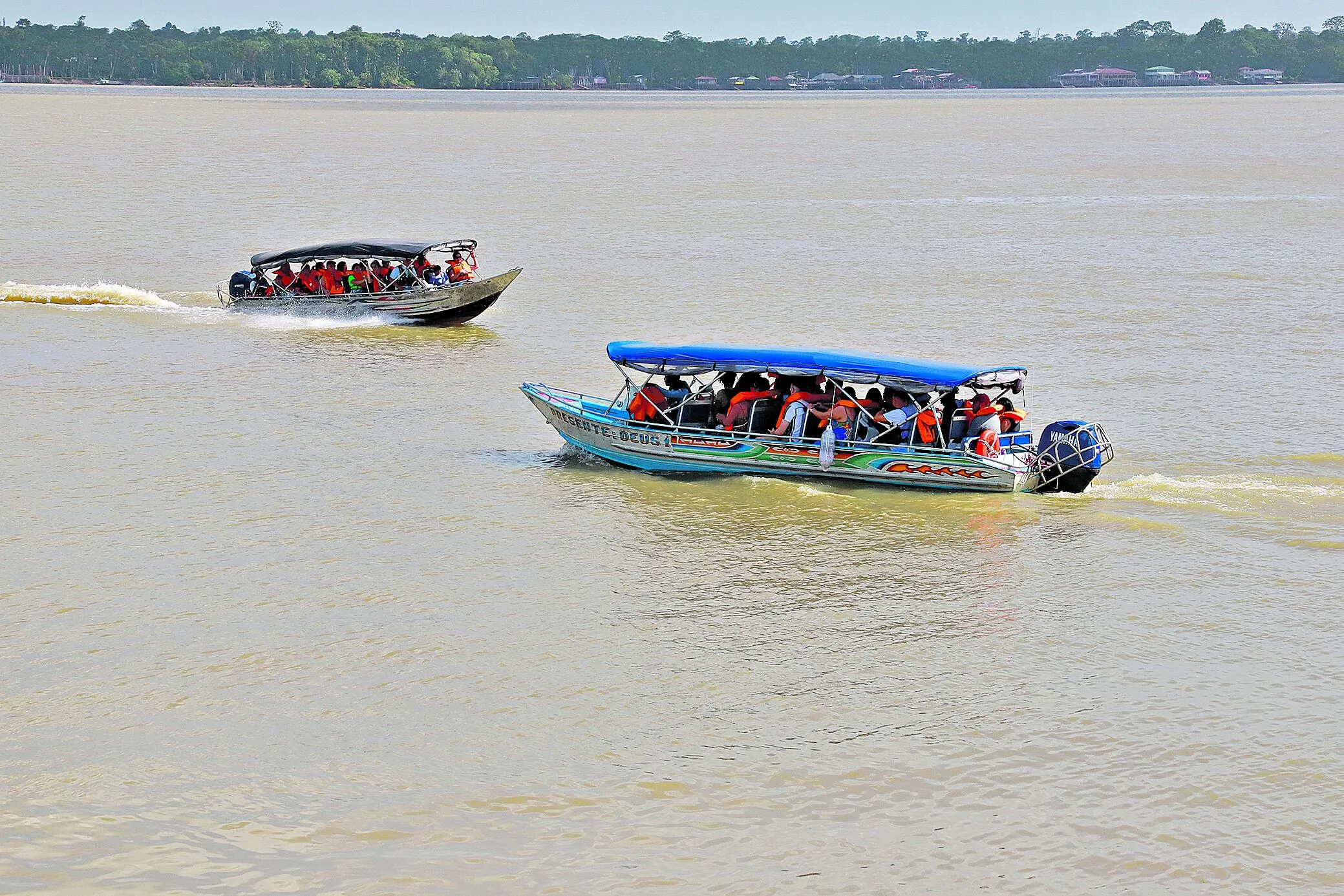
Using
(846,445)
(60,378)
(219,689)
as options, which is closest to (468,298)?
(60,378)

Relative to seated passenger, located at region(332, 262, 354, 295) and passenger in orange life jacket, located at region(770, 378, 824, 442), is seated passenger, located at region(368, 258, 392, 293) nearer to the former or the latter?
seated passenger, located at region(332, 262, 354, 295)

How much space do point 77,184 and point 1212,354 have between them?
5935cm

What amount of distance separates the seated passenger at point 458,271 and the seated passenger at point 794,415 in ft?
51.8

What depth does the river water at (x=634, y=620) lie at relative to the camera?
1317 centimetres

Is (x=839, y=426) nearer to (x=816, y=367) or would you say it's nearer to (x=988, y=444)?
(x=816, y=367)

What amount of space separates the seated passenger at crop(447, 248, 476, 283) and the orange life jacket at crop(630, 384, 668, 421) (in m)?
14.0

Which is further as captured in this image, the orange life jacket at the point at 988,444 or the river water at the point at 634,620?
the orange life jacket at the point at 988,444

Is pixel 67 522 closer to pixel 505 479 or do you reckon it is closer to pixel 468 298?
pixel 505 479

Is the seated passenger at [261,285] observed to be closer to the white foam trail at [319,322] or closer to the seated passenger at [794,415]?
the white foam trail at [319,322]

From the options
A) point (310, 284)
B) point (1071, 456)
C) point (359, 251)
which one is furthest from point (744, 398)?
point (310, 284)

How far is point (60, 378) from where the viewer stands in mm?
30562

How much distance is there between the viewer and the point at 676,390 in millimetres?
24953

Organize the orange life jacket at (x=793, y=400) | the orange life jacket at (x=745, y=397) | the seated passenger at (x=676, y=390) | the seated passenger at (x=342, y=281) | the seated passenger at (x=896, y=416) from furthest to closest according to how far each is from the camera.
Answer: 1. the seated passenger at (x=342, y=281)
2. the seated passenger at (x=676, y=390)
3. the orange life jacket at (x=745, y=397)
4. the orange life jacket at (x=793, y=400)
5. the seated passenger at (x=896, y=416)

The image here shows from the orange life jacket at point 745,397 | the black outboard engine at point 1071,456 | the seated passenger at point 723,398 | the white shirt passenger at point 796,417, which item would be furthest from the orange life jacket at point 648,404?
the black outboard engine at point 1071,456
